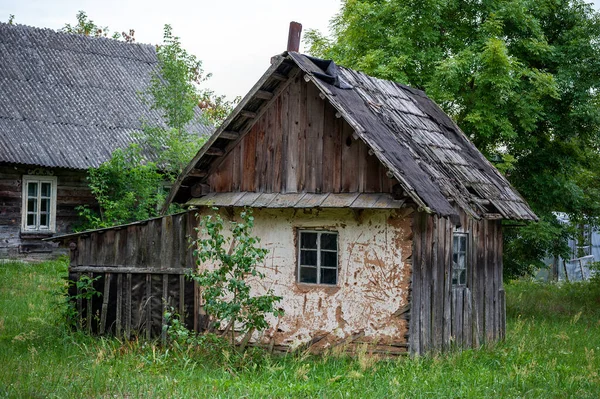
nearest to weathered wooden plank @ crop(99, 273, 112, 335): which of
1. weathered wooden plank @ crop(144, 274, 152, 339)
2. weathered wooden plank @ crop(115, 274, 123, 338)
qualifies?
weathered wooden plank @ crop(115, 274, 123, 338)

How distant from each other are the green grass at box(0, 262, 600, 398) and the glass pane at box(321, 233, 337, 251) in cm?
155

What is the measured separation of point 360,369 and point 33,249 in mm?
14438

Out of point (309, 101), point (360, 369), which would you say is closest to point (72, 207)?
point (309, 101)

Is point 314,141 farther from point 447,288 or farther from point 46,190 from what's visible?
point 46,190

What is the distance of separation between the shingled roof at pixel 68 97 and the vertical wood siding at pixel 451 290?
12.2m

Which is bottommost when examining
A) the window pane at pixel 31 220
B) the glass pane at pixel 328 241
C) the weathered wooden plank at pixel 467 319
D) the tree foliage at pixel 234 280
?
the weathered wooden plank at pixel 467 319

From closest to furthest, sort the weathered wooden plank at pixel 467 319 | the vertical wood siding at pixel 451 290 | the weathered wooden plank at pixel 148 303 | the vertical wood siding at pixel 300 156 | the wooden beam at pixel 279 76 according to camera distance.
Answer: the vertical wood siding at pixel 451 290
the vertical wood siding at pixel 300 156
the wooden beam at pixel 279 76
the weathered wooden plank at pixel 467 319
the weathered wooden plank at pixel 148 303

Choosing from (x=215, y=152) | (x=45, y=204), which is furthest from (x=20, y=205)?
(x=215, y=152)

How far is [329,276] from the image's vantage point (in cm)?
1216

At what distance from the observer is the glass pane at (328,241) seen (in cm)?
1218

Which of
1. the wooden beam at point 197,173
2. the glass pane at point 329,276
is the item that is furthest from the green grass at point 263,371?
the wooden beam at point 197,173

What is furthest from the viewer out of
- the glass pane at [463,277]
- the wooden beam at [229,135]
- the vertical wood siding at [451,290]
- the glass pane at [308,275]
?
the glass pane at [463,277]

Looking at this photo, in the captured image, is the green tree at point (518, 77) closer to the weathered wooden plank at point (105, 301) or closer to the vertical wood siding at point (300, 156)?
the vertical wood siding at point (300, 156)

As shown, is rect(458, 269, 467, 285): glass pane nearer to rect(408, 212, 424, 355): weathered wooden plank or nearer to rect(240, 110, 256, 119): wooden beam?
rect(408, 212, 424, 355): weathered wooden plank
